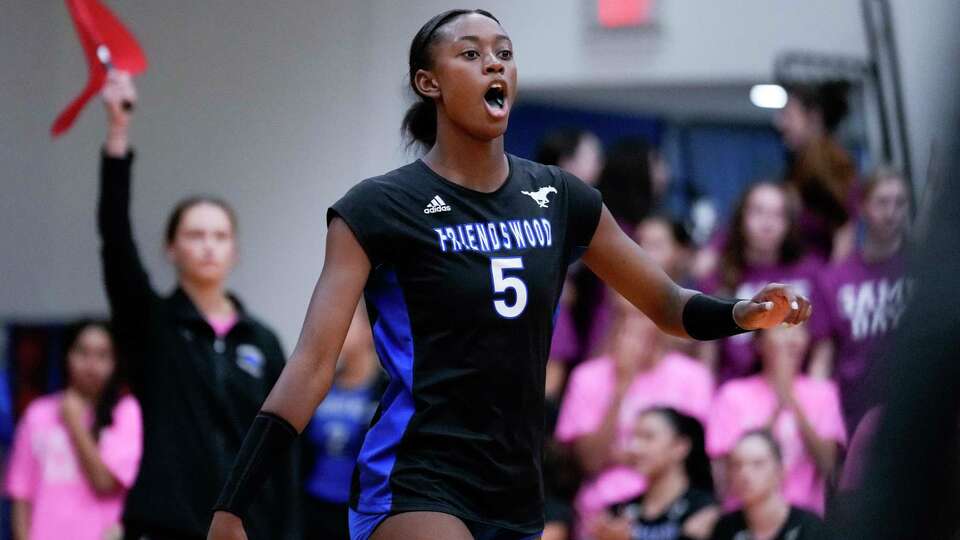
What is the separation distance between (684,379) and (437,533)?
3.59 metres

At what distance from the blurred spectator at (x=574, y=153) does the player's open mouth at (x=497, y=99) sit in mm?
3767

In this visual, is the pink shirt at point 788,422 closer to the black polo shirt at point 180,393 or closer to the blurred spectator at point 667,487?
the blurred spectator at point 667,487

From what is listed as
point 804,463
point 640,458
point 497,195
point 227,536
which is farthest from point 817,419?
point 227,536

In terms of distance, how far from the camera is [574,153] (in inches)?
316

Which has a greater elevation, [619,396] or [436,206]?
[436,206]

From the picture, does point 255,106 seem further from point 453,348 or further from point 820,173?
point 453,348

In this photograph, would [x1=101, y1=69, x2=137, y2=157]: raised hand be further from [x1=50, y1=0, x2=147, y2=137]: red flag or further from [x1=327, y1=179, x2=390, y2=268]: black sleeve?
[x1=327, y1=179, x2=390, y2=268]: black sleeve

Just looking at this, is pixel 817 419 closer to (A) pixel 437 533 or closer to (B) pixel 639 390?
(B) pixel 639 390

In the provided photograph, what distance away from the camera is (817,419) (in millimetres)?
7020

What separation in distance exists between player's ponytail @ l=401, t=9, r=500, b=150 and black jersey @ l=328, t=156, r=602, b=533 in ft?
0.99

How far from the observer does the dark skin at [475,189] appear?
157 inches

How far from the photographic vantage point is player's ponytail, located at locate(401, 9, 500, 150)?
427 centimetres

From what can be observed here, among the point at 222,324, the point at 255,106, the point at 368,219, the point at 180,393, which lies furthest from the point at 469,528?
the point at 255,106

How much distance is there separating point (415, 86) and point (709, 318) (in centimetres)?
93
